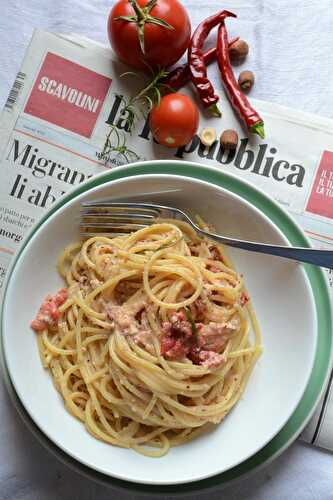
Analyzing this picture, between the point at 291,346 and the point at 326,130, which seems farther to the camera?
the point at 326,130

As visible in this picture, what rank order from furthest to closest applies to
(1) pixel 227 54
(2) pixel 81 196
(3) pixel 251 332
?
(1) pixel 227 54 → (3) pixel 251 332 → (2) pixel 81 196

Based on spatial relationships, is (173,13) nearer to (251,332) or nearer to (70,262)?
(70,262)

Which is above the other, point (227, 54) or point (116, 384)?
point (227, 54)

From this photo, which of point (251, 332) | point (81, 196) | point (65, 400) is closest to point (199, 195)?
point (81, 196)

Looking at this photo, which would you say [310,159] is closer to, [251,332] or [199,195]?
[199,195]

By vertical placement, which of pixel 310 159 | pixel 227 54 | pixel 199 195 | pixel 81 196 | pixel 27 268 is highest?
pixel 227 54

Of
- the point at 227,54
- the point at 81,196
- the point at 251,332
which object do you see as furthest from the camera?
the point at 227,54
